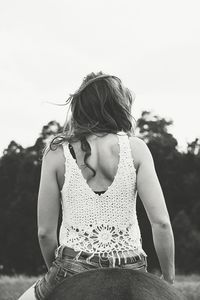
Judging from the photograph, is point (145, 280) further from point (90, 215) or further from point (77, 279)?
point (90, 215)

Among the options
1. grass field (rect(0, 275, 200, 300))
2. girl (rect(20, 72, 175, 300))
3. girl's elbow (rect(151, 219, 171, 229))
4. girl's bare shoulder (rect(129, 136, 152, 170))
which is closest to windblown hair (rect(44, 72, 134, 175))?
girl (rect(20, 72, 175, 300))

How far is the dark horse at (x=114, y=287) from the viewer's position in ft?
10.3

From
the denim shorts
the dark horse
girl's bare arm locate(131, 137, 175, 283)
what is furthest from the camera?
girl's bare arm locate(131, 137, 175, 283)

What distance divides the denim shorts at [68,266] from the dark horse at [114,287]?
359 millimetres

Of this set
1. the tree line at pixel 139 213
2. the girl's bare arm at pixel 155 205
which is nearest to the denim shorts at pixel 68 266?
the girl's bare arm at pixel 155 205

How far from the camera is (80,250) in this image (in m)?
3.85

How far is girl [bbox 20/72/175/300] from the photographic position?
3859mm

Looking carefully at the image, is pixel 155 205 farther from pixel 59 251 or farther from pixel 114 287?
pixel 114 287

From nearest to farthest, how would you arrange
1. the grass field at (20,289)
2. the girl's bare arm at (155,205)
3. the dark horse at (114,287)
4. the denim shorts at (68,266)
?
1. the dark horse at (114,287)
2. the denim shorts at (68,266)
3. the girl's bare arm at (155,205)
4. the grass field at (20,289)

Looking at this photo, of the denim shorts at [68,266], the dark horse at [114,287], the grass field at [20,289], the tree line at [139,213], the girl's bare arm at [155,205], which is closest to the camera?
the dark horse at [114,287]

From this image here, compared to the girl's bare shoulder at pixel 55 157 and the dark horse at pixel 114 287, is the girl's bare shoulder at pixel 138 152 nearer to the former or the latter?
the girl's bare shoulder at pixel 55 157

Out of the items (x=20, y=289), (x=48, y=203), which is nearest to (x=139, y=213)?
(x=20, y=289)

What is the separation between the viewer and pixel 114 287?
3.17 metres

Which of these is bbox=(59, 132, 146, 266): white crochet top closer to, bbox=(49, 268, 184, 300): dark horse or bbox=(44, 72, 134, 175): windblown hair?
bbox=(44, 72, 134, 175): windblown hair
